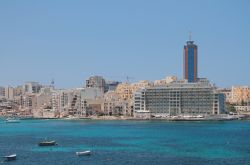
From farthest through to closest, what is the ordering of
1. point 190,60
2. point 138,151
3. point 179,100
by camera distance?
point 190,60
point 179,100
point 138,151

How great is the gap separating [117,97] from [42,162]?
7686 cm

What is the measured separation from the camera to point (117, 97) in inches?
4240

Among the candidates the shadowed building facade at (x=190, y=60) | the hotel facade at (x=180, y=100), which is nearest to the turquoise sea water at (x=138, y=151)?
the hotel facade at (x=180, y=100)

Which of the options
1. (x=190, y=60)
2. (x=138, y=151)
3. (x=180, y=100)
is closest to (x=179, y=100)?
(x=180, y=100)

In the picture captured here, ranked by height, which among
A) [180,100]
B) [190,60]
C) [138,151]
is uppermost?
[190,60]

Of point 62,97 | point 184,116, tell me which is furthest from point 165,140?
point 62,97

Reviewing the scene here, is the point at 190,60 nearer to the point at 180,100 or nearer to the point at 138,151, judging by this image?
the point at 180,100

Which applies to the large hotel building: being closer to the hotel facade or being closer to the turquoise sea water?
the hotel facade

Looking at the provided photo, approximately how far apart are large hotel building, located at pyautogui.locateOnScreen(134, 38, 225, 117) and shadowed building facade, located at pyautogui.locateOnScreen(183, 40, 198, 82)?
6836 cm

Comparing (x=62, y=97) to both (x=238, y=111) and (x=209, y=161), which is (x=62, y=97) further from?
(x=209, y=161)

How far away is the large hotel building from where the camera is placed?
278 feet

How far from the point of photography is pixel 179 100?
87.1 metres

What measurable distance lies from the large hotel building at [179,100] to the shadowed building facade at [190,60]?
6836 centimetres

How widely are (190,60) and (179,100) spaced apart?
2885 inches
